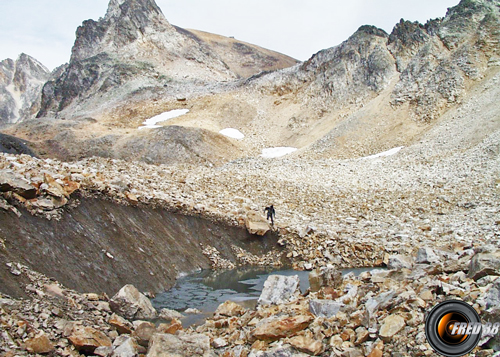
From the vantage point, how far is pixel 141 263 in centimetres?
1146

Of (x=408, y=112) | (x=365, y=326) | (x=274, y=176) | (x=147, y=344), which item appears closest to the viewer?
(x=365, y=326)

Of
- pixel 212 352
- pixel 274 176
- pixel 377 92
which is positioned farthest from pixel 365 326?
pixel 377 92

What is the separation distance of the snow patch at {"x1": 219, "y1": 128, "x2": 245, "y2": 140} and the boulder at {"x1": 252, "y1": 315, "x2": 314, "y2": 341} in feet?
120

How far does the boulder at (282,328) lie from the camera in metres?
6.21

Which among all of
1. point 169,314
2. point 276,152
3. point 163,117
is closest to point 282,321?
point 169,314

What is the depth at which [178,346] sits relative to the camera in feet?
20.3

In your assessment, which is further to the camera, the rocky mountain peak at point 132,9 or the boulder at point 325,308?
the rocky mountain peak at point 132,9

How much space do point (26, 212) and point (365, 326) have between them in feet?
28.5

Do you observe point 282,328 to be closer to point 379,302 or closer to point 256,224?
point 379,302

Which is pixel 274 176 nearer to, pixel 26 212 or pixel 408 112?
pixel 26 212

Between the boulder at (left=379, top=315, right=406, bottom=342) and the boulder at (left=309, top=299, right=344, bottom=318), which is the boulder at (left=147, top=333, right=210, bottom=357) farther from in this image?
the boulder at (left=379, top=315, right=406, bottom=342)

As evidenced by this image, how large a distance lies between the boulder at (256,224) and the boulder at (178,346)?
27.5 ft

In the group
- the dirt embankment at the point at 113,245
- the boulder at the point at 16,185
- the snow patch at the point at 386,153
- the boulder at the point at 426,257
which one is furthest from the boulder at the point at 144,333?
the snow patch at the point at 386,153

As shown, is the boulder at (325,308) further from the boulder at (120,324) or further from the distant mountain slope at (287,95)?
the distant mountain slope at (287,95)
